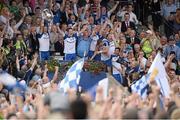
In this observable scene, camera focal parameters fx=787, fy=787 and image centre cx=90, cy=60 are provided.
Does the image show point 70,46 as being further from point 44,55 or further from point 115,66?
point 115,66

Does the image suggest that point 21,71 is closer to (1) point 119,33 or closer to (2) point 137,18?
(1) point 119,33

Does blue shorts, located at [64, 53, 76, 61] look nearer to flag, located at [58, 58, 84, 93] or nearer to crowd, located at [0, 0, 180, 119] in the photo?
crowd, located at [0, 0, 180, 119]

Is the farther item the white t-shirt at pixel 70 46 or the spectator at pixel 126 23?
the spectator at pixel 126 23

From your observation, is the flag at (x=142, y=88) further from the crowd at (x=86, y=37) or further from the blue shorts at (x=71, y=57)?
the blue shorts at (x=71, y=57)

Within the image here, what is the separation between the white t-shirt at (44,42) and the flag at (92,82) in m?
2.62

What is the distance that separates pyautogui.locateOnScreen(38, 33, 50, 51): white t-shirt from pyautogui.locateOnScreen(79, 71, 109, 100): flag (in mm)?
2623

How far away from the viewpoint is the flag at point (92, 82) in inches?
630

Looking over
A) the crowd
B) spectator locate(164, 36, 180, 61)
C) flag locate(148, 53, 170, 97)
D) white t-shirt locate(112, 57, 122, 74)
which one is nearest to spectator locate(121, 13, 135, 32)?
the crowd

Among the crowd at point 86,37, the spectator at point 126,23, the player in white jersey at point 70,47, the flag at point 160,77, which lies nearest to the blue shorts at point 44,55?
the crowd at point 86,37

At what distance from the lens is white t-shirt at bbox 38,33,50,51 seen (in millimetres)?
22516

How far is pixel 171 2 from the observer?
84.9 ft

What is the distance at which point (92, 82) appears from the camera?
18.0 metres

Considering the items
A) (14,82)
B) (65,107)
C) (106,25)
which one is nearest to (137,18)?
(106,25)

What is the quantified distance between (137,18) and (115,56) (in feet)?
12.6
